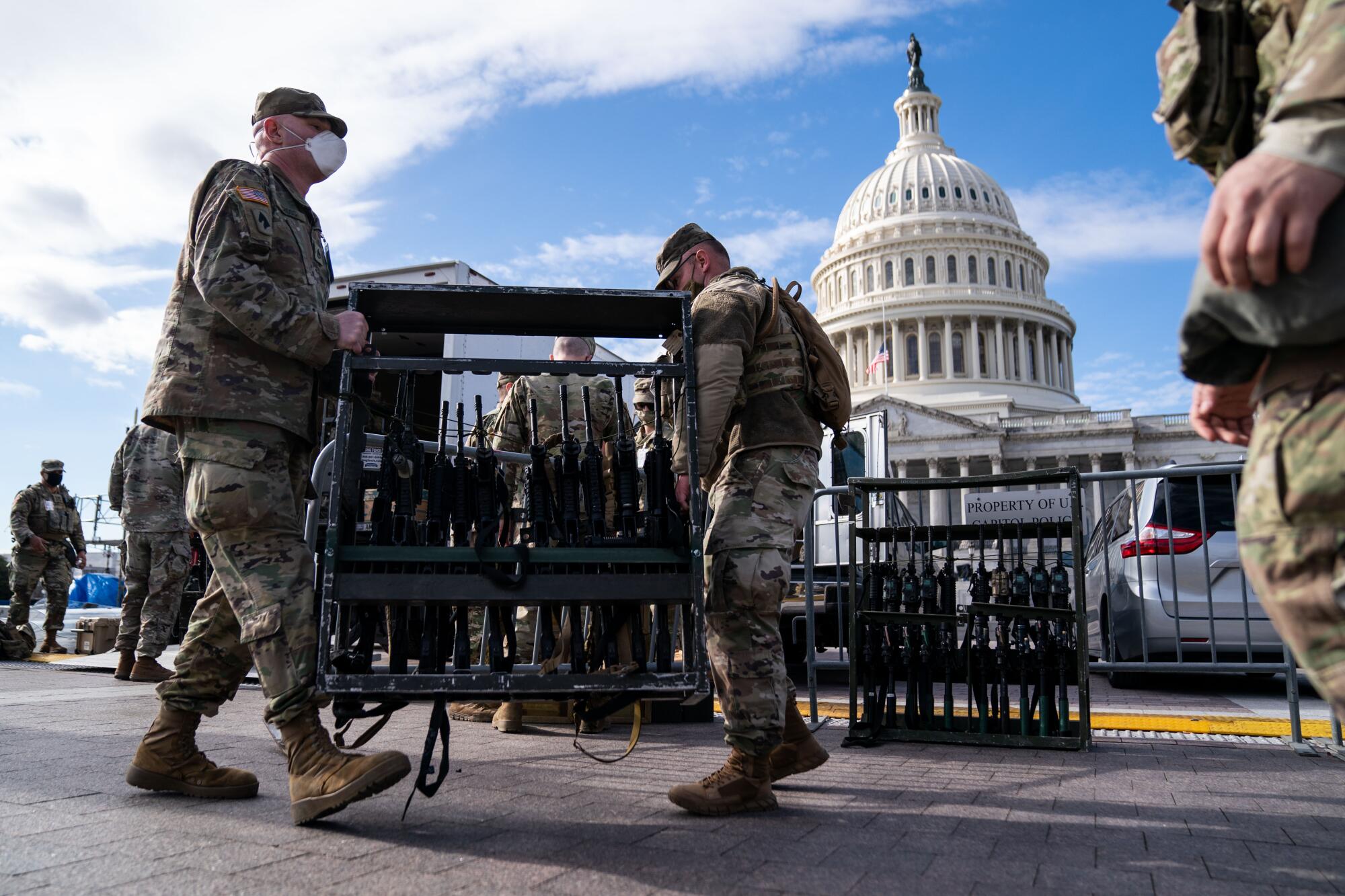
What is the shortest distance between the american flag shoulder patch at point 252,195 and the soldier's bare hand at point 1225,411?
2.93 m

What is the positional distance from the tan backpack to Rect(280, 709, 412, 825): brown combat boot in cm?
206

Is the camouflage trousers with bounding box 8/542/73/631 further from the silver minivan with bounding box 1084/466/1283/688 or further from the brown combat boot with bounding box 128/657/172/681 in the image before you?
the silver minivan with bounding box 1084/466/1283/688

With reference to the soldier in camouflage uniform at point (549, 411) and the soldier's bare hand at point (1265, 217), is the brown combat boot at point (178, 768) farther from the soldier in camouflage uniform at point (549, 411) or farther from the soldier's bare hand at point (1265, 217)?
the soldier's bare hand at point (1265, 217)

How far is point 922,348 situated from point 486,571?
83320mm

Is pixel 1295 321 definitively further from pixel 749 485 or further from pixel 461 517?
pixel 461 517

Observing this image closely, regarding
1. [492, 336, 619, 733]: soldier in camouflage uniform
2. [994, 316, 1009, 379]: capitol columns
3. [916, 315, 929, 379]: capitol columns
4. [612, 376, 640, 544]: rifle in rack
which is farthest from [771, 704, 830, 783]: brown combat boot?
[994, 316, 1009, 379]: capitol columns

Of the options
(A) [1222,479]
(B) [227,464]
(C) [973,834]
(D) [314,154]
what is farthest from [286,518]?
(A) [1222,479]

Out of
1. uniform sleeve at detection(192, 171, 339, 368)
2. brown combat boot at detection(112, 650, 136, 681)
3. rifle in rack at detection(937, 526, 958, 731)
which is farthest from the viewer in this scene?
brown combat boot at detection(112, 650, 136, 681)

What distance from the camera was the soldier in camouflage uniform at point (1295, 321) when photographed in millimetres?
1441

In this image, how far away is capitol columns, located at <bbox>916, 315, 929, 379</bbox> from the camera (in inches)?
3243

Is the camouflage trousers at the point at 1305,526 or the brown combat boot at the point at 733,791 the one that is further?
the brown combat boot at the point at 733,791

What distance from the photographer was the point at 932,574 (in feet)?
17.6

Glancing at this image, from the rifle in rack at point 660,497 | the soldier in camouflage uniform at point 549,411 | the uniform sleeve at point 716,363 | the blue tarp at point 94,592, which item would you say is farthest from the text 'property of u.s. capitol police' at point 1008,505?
the blue tarp at point 94,592

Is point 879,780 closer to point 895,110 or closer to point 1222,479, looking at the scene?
point 1222,479
